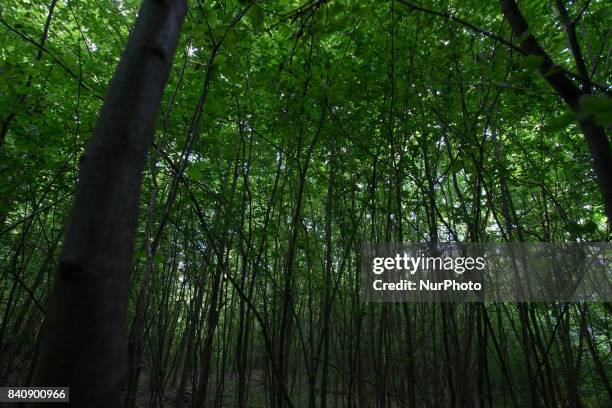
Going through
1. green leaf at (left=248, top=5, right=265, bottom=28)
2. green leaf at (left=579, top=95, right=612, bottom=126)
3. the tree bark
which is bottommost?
green leaf at (left=579, top=95, right=612, bottom=126)

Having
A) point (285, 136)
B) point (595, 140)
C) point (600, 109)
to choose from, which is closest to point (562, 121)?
point (600, 109)

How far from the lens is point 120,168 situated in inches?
17.2

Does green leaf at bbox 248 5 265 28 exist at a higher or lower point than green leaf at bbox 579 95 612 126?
higher

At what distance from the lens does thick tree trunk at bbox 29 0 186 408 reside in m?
0.36

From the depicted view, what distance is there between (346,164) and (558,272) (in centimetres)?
174

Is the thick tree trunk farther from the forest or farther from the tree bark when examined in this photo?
the tree bark

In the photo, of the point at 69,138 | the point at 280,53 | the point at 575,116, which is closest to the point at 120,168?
the point at 575,116

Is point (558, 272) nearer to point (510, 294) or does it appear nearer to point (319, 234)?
point (510, 294)
